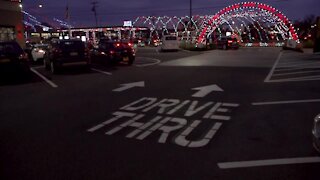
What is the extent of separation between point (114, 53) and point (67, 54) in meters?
4.06

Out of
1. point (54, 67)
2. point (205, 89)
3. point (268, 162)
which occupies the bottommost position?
point (268, 162)

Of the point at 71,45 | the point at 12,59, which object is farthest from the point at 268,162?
the point at 71,45

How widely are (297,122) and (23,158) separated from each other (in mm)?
5268

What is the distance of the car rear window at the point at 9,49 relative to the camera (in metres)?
13.3

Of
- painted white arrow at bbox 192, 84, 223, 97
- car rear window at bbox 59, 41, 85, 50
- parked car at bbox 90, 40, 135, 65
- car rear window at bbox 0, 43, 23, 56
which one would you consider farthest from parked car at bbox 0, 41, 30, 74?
painted white arrow at bbox 192, 84, 223, 97

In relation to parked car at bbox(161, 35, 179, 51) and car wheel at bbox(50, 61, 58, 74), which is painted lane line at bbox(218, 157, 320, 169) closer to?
car wheel at bbox(50, 61, 58, 74)

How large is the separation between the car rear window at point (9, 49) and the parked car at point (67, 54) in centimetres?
221

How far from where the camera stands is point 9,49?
536 inches

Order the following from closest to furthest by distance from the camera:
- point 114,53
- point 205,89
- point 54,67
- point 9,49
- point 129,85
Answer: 1. point 205,89
2. point 129,85
3. point 9,49
4. point 54,67
5. point 114,53

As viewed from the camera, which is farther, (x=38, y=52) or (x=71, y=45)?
(x=38, y=52)

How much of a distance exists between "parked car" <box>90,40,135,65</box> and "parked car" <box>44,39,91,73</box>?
314cm

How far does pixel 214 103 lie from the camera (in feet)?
28.7

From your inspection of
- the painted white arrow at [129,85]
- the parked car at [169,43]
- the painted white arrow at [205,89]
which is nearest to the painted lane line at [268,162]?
the painted white arrow at [205,89]

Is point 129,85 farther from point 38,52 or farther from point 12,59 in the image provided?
point 38,52
